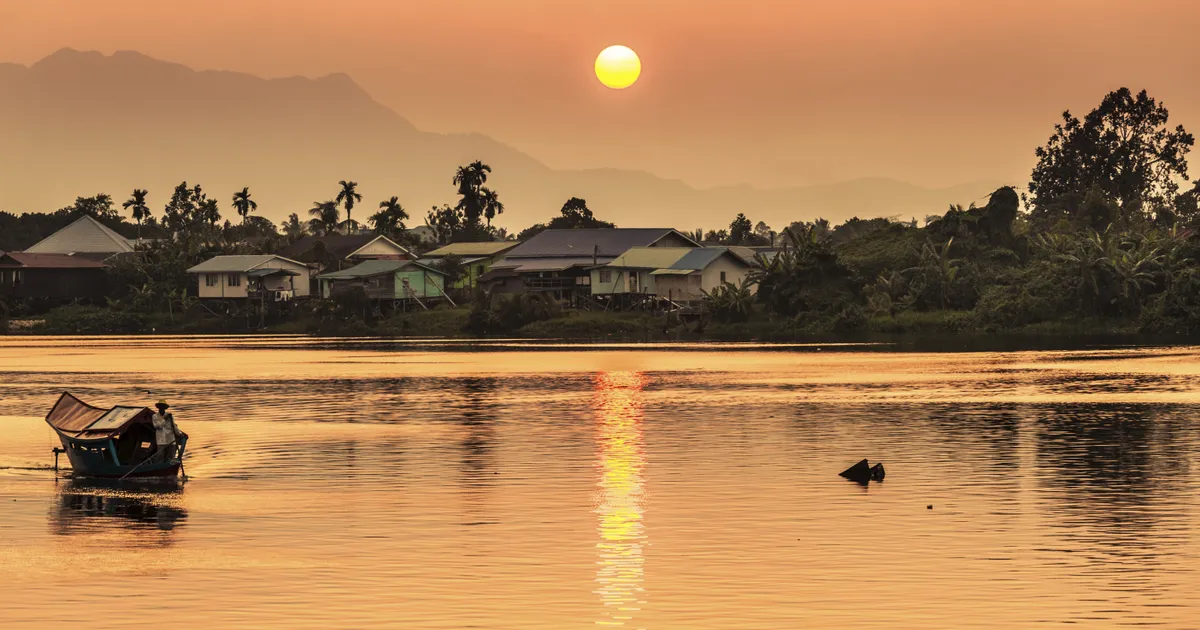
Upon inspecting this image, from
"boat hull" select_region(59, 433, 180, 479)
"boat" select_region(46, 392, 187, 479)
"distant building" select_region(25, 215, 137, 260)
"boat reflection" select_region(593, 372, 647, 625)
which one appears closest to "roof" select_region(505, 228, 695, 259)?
"distant building" select_region(25, 215, 137, 260)

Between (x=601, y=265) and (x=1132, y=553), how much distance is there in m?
113

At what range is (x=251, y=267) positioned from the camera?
152m

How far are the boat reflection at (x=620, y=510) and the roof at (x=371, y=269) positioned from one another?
85634mm

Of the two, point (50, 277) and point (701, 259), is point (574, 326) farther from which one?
point (50, 277)

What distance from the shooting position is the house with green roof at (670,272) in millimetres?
133000

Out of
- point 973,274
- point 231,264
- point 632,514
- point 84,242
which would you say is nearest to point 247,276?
point 231,264

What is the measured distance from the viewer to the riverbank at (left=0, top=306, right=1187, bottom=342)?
391 ft

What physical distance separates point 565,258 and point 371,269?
66.1 ft

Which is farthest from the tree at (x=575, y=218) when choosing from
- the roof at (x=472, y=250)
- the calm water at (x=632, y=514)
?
the calm water at (x=632, y=514)

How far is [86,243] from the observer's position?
17025cm

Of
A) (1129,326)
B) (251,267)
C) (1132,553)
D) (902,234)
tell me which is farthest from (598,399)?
(251,267)

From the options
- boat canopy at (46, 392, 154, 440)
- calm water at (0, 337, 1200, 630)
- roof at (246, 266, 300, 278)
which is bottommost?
calm water at (0, 337, 1200, 630)

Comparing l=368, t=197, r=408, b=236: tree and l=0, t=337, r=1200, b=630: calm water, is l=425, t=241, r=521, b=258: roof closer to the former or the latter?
l=368, t=197, r=408, b=236: tree

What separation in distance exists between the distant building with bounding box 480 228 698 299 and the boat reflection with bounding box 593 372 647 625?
80232 mm
